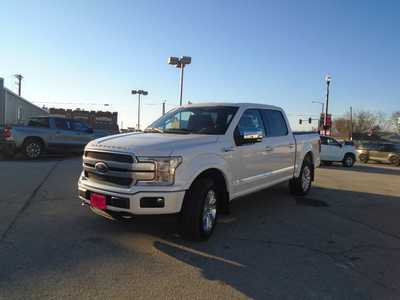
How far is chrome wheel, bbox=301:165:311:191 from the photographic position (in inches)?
334

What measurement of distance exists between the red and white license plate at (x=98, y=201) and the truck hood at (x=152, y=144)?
64 centimetres

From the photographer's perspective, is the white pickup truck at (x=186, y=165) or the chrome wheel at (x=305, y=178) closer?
the white pickup truck at (x=186, y=165)

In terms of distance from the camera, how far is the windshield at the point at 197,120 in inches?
224

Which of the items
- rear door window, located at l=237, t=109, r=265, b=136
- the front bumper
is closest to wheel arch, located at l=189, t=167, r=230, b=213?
the front bumper

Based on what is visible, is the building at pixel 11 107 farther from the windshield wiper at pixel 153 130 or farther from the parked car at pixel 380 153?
the parked car at pixel 380 153

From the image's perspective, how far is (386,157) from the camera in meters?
24.7

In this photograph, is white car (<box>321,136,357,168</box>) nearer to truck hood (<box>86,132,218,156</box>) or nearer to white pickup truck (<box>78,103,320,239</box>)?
white pickup truck (<box>78,103,320,239</box>)

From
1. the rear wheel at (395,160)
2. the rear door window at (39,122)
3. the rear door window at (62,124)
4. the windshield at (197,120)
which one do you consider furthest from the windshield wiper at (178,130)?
the rear wheel at (395,160)

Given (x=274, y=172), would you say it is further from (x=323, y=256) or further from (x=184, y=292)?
(x=184, y=292)

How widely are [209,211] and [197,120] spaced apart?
167 cm

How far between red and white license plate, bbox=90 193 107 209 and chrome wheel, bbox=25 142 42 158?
11256 mm

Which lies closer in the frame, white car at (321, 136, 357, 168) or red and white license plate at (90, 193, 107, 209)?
red and white license plate at (90, 193, 107, 209)

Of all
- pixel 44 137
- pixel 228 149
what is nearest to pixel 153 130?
pixel 228 149

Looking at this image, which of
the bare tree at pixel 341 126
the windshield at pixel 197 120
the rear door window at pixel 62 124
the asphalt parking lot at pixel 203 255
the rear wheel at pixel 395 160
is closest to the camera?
the asphalt parking lot at pixel 203 255
